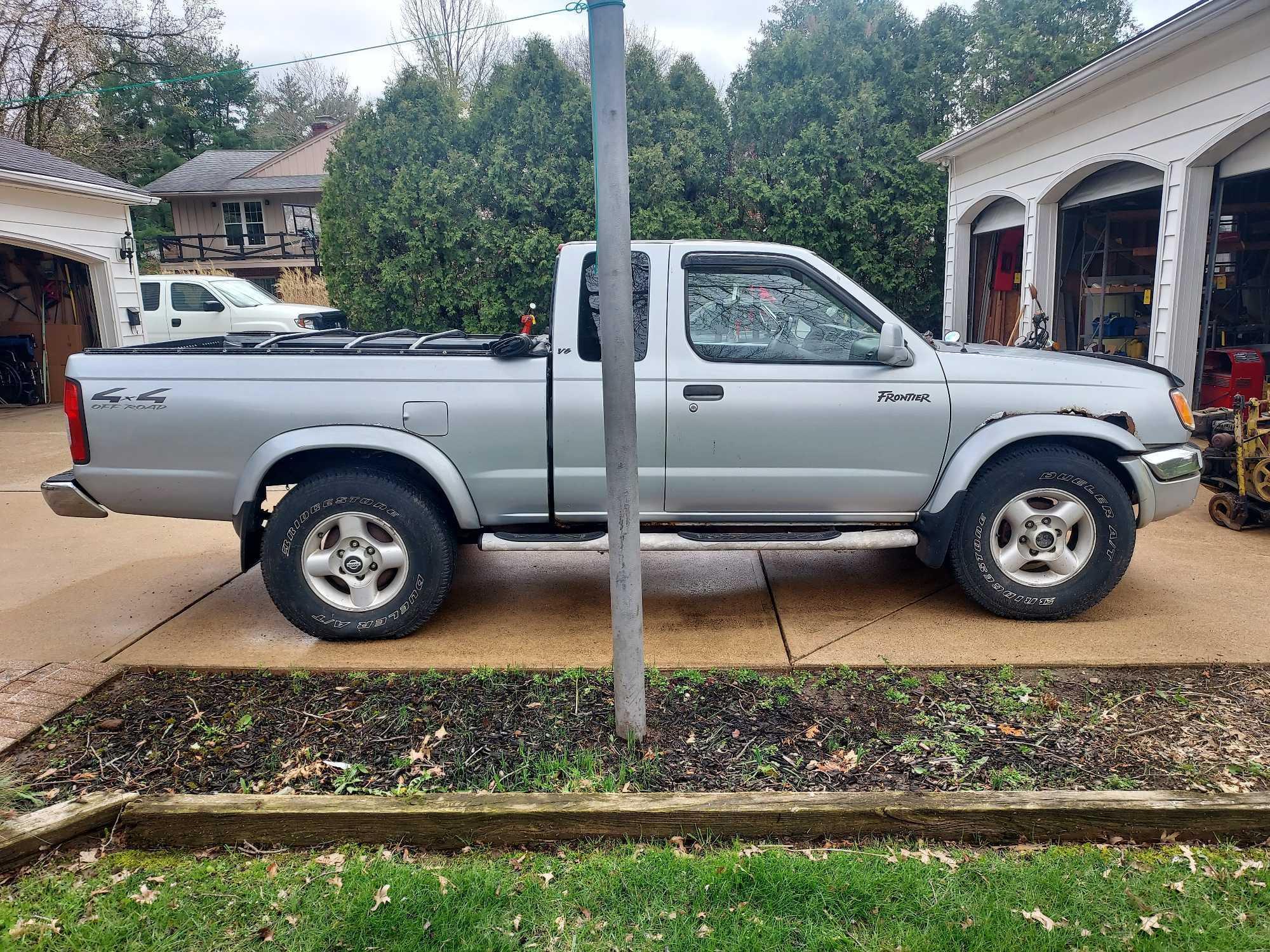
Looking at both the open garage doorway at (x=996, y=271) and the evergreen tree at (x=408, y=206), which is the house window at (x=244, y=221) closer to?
the evergreen tree at (x=408, y=206)

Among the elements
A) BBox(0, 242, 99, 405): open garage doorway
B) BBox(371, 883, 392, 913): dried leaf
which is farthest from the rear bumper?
BBox(0, 242, 99, 405): open garage doorway

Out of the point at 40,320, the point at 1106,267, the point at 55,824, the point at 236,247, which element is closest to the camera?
the point at 55,824

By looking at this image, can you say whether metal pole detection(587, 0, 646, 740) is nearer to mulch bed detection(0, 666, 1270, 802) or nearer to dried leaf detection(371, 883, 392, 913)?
mulch bed detection(0, 666, 1270, 802)

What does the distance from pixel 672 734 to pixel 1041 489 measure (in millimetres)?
2346

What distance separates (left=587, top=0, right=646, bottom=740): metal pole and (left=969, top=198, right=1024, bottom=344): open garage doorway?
1025cm

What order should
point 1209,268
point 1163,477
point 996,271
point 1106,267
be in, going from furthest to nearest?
point 996,271 → point 1106,267 → point 1209,268 → point 1163,477

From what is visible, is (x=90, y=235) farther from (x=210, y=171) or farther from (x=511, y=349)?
(x=210, y=171)

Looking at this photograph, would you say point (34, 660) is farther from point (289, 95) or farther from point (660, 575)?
point (289, 95)

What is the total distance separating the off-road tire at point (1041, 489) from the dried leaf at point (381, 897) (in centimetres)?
319

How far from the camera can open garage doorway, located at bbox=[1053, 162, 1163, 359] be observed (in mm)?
10883

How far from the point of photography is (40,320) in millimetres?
15664

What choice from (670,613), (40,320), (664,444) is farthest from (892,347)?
(40,320)

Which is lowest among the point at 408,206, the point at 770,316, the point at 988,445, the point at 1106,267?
the point at 988,445

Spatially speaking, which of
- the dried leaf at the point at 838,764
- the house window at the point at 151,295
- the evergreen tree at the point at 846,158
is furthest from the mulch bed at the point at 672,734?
the house window at the point at 151,295
